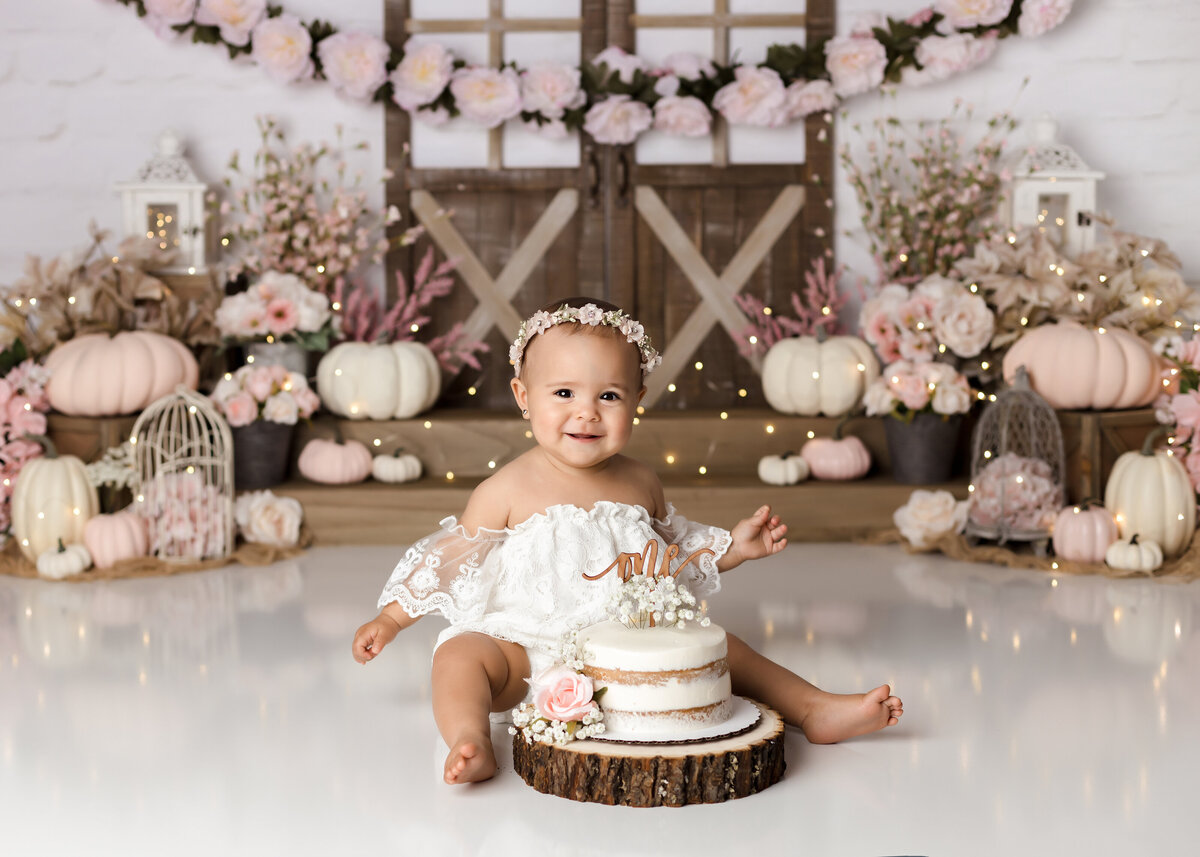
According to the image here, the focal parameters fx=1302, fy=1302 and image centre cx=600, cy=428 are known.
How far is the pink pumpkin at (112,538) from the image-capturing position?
395 cm

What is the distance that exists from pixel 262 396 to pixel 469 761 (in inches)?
100

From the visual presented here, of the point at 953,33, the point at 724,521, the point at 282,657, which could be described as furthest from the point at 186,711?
the point at 953,33

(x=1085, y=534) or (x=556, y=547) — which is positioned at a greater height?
(x=556, y=547)

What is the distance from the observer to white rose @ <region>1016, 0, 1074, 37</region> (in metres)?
5.06

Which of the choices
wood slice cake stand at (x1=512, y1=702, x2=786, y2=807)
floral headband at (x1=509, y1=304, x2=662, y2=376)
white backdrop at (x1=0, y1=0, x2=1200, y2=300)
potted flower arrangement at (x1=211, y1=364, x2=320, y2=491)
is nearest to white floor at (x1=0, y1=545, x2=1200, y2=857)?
wood slice cake stand at (x1=512, y1=702, x2=786, y2=807)

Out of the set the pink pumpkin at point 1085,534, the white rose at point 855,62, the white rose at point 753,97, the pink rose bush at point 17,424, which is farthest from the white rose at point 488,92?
the pink pumpkin at point 1085,534

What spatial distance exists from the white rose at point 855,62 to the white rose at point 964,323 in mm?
1160

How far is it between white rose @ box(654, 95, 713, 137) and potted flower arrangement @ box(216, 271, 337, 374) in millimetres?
1539

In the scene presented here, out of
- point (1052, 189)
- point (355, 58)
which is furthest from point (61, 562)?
point (1052, 189)

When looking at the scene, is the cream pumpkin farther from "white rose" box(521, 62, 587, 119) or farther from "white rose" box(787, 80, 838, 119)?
"white rose" box(521, 62, 587, 119)

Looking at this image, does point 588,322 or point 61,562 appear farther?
point 61,562

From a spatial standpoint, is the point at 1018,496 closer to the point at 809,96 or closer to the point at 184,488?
the point at 809,96

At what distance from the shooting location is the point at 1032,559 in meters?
4.04

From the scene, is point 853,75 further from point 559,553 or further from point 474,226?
point 559,553
